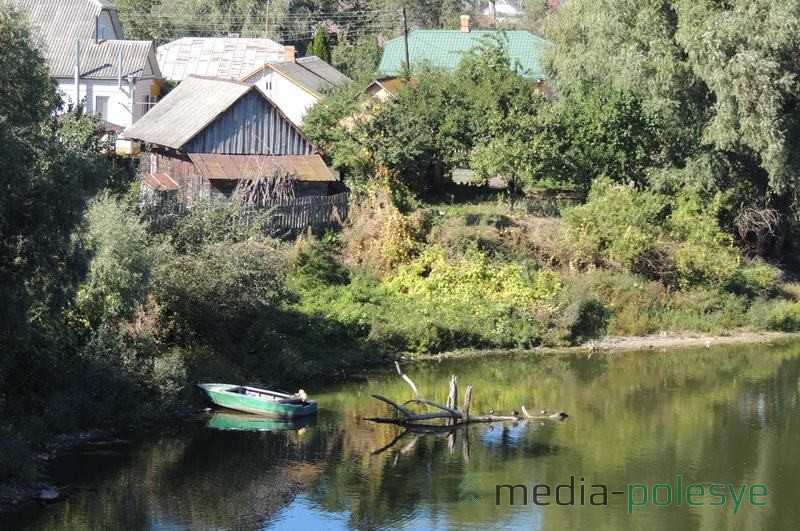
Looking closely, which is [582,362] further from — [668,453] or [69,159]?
[69,159]

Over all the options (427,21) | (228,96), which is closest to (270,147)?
(228,96)

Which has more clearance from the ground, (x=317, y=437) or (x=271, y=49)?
(x=271, y=49)

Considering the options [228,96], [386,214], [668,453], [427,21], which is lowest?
[668,453]

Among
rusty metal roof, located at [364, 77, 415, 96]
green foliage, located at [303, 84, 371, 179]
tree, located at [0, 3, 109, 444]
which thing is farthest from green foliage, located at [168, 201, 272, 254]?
rusty metal roof, located at [364, 77, 415, 96]

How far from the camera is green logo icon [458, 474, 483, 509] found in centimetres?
2149

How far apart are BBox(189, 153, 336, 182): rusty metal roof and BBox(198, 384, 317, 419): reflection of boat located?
11.7m

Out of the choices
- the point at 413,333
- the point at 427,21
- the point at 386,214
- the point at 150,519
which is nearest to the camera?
the point at 150,519

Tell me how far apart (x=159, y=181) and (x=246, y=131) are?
11.2 feet

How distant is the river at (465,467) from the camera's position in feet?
67.8

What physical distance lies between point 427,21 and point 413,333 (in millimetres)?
62359

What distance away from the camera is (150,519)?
786 inches

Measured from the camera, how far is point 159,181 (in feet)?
123

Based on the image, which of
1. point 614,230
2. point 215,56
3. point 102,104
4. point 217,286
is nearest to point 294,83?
point 102,104

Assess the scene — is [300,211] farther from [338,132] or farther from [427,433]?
[427,433]
